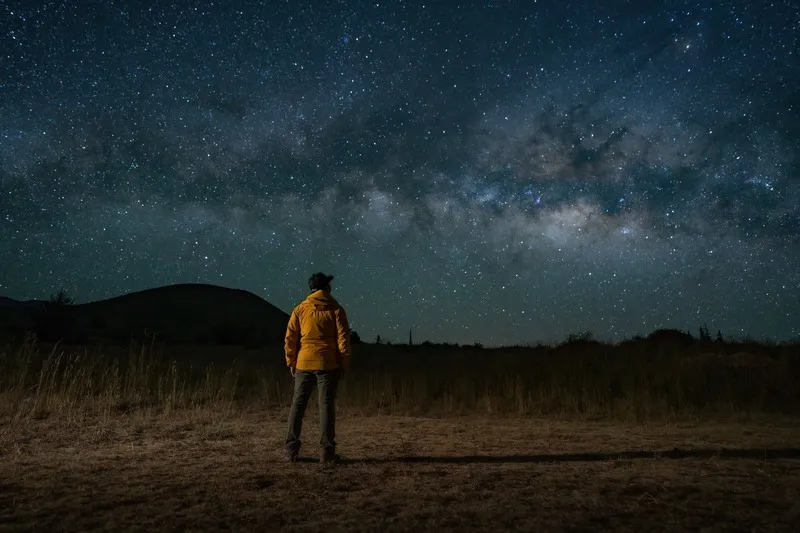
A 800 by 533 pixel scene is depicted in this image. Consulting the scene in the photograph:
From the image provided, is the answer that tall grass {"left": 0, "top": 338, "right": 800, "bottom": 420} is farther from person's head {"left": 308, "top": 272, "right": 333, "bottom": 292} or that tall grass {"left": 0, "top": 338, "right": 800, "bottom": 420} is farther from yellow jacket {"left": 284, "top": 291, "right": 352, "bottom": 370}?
person's head {"left": 308, "top": 272, "right": 333, "bottom": 292}

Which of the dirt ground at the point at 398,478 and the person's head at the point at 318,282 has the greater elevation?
the person's head at the point at 318,282

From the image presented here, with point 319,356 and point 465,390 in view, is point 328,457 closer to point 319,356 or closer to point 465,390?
point 319,356

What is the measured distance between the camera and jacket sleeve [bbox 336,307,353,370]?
6.74 metres

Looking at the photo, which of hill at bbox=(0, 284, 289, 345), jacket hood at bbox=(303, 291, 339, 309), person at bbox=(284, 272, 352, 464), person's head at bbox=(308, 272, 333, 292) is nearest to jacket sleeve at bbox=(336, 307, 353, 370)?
person at bbox=(284, 272, 352, 464)

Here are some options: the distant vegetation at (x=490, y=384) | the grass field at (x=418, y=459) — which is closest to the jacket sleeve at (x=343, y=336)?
the grass field at (x=418, y=459)

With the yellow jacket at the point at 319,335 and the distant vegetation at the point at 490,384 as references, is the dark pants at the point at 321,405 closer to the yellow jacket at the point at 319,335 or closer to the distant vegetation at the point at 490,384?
the yellow jacket at the point at 319,335

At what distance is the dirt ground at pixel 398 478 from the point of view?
174 inches

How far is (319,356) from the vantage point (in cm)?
678

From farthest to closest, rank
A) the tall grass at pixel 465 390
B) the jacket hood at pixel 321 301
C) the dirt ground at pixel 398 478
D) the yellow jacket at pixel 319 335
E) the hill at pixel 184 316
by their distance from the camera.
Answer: the hill at pixel 184 316, the tall grass at pixel 465 390, the jacket hood at pixel 321 301, the yellow jacket at pixel 319 335, the dirt ground at pixel 398 478

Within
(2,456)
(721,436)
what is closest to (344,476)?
(2,456)

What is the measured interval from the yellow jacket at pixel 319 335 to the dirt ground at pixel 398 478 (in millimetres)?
1182

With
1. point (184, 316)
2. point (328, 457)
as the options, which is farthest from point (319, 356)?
point (184, 316)

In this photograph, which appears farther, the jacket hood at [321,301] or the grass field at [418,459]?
the jacket hood at [321,301]

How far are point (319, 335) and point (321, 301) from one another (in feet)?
1.35
